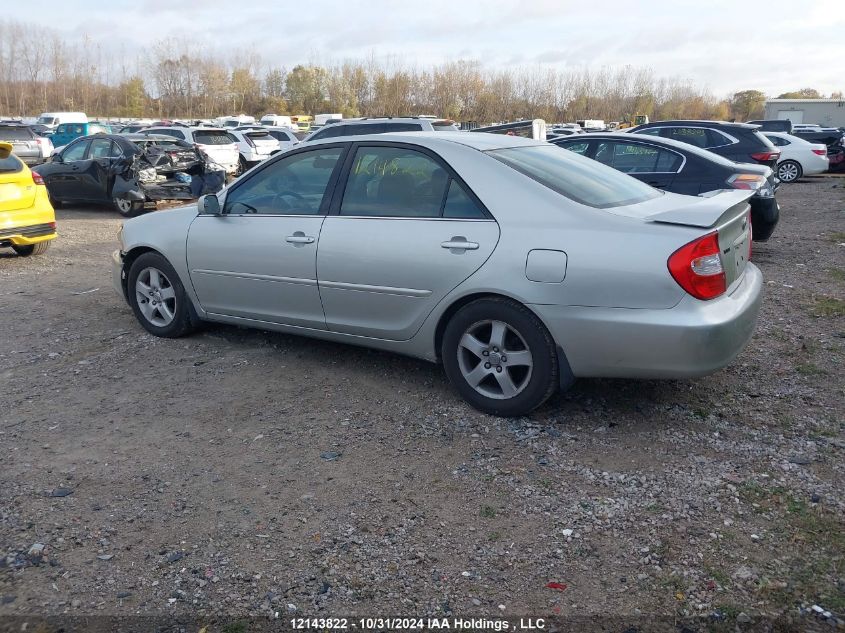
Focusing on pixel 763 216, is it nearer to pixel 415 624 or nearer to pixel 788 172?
pixel 415 624

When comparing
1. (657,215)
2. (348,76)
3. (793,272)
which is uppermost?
(348,76)

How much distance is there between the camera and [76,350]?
5.64 meters

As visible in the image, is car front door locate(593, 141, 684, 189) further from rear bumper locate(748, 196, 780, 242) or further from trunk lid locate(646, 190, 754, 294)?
trunk lid locate(646, 190, 754, 294)

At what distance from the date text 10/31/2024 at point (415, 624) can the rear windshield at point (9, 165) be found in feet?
26.2

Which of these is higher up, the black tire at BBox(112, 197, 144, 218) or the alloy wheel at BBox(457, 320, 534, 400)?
the black tire at BBox(112, 197, 144, 218)

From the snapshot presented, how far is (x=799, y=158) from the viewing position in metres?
21.4

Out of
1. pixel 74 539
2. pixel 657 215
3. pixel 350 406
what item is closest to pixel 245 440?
pixel 350 406

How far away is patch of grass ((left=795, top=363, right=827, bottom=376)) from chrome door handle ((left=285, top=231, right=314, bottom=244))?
131 inches

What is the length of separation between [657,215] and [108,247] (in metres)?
8.61

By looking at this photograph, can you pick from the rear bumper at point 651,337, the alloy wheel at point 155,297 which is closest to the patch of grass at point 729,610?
the rear bumper at point 651,337

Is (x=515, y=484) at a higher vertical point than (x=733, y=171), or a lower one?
lower

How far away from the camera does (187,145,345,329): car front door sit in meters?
4.84

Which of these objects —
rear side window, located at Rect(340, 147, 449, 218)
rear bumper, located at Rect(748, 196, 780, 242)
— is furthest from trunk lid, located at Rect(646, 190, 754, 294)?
rear bumper, located at Rect(748, 196, 780, 242)

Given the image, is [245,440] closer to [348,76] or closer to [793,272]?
[793,272]
